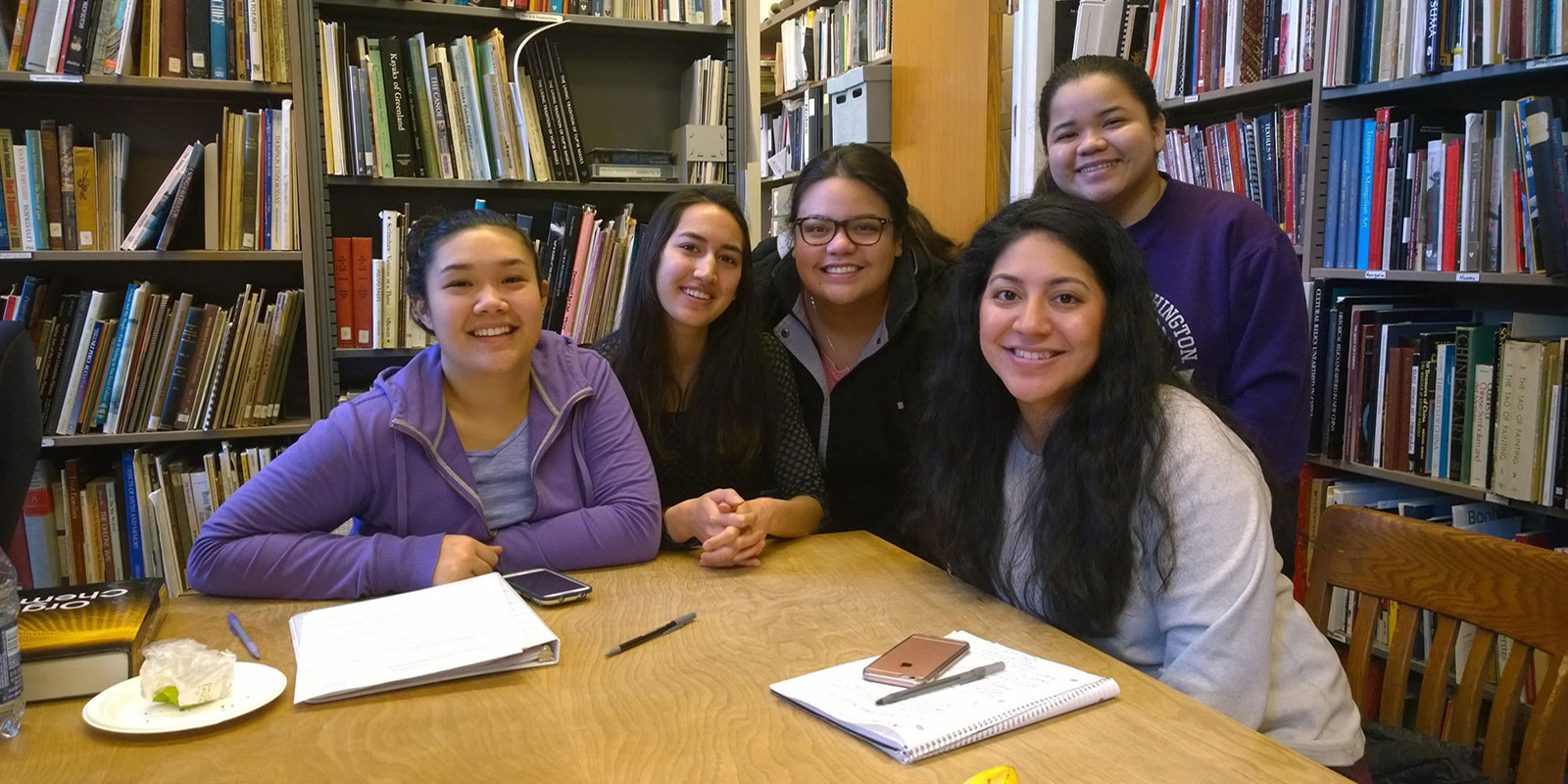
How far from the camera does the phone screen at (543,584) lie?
1.29 metres

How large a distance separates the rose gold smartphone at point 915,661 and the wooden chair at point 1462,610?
0.57 m

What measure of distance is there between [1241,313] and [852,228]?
694 mm

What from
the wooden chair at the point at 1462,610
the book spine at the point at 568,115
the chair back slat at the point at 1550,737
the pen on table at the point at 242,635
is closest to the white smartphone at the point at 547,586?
the pen on table at the point at 242,635

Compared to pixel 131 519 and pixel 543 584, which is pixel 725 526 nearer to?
pixel 543 584

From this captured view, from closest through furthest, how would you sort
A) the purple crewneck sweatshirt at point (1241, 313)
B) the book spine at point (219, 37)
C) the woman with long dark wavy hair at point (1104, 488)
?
1. the woman with long dark wavy hair at point (1104, 488)
2. the purple crewneck sweatshirt at point (1241, 313)
3. the book spine at point (219, 37)

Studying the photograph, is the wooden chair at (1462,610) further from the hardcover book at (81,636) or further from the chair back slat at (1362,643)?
the hardcover book at (81,636)

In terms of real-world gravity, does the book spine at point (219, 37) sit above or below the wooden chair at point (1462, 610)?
above

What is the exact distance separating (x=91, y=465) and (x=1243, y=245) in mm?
2804

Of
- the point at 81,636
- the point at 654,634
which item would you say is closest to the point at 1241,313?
the point at 654,634

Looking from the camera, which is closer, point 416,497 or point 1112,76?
point 416,497

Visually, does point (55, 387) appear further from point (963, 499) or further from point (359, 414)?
point (963, 499)

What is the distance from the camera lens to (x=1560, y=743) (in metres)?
1.04

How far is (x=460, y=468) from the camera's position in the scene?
1.46 metres

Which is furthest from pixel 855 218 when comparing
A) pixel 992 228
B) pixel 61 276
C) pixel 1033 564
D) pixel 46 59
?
pixel 61 276
